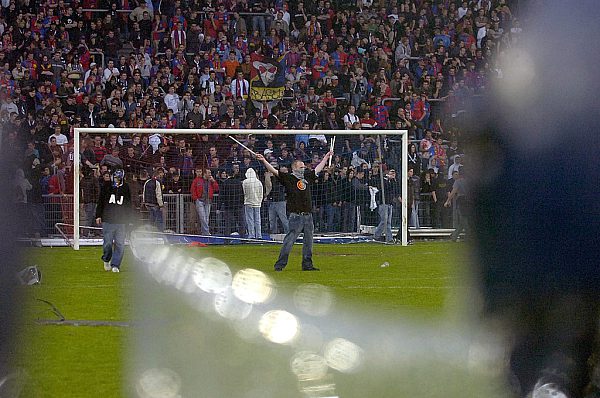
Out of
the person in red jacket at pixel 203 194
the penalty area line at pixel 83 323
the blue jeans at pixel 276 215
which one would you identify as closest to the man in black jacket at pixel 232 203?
the person in red jacket at pixel 203 194

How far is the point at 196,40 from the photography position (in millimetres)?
30188

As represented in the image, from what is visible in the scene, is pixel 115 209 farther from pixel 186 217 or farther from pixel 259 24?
pixel 259 24

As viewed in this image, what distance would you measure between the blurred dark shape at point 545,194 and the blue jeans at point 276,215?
18.8 m

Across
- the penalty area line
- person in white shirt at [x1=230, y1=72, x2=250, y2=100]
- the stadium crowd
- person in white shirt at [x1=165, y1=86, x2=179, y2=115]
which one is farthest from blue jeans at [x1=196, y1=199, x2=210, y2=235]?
the penalty area line

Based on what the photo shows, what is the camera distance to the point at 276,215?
23938 mm

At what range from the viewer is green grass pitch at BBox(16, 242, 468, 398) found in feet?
25.7

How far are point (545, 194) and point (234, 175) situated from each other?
19.4 meters

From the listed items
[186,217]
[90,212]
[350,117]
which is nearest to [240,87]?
[350,117]

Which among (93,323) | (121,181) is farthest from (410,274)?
(93,323)

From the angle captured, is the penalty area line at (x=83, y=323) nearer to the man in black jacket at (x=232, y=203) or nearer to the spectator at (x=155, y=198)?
the spectator at (x=155, y=198)

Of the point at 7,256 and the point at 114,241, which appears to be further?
the point at 114,241

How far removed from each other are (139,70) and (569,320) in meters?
24.8

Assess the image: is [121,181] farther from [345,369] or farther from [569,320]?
[569,320]

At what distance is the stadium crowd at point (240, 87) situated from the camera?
23844 mm
